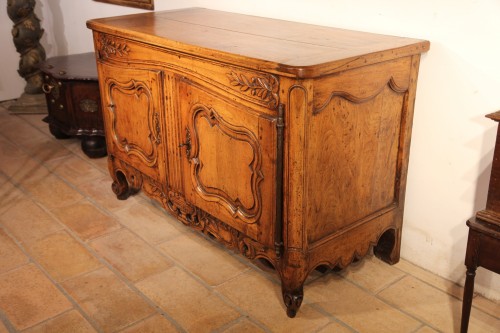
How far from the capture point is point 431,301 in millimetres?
2389

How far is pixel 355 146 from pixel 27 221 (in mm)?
1963

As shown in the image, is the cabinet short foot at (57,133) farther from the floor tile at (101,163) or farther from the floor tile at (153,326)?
the floor tile at (153,326)

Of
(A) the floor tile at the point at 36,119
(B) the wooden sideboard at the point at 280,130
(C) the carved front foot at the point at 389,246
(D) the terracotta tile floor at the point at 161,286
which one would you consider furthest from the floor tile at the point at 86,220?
(A) the floor tile at the point at 36,119

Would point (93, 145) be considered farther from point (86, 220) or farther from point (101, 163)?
point (86, 220)

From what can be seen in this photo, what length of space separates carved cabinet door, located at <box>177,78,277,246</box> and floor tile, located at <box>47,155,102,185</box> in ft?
4.39

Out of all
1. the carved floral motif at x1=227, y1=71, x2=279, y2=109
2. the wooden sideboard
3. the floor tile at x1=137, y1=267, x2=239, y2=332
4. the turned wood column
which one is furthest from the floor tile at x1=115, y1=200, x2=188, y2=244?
the turned wood column

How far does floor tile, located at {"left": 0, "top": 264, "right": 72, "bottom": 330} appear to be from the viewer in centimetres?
233

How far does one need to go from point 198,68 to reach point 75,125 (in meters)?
1.98

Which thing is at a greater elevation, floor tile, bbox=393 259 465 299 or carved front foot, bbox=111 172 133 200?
carved front foot, bbox=111 172 133 200

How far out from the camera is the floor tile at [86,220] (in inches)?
119

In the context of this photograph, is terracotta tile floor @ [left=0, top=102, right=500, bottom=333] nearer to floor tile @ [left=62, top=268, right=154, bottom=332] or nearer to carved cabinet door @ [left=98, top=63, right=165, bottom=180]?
floor tile @ [left=62, top=268, right=154, bottom=332]

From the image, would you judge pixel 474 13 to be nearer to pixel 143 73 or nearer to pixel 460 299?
pixel 460 299

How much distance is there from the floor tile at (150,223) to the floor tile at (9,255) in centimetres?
56

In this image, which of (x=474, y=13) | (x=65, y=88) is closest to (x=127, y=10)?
(x=65, y=88)
